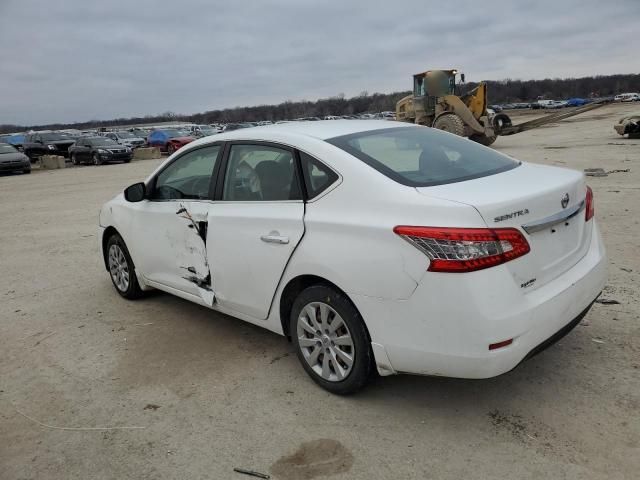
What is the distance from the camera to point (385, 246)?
283 cm

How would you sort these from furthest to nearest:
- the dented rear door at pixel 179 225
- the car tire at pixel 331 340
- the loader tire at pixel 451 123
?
the loader tire at pixel 451 123 → the dented rear door at pixel 179 225 → the car tire at pixel 331 340

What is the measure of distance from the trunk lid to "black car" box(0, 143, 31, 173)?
1028 inches

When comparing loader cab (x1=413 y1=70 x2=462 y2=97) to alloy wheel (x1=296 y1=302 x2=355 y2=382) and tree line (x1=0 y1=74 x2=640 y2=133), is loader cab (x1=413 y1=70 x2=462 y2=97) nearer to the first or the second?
alloy wheel (x1=296 y1=302 x2=355 y2=382)

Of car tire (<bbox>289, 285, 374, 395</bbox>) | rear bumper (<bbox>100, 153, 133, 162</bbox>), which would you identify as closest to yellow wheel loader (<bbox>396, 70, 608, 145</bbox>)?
rear bumper (<bbox>100, 153, 133, 162</bbox>)

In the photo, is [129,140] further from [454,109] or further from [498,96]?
[498,96]

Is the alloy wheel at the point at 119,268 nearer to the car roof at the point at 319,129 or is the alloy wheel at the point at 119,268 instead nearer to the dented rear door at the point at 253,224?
the dented rear door at the point at 253,224

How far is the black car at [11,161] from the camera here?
79.9ft

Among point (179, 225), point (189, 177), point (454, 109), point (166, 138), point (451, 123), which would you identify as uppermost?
point (454, 109)

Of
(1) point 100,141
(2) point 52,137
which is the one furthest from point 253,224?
(2) point 52,137

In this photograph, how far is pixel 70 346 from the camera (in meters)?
4.47

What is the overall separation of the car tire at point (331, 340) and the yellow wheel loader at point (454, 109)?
685 inches

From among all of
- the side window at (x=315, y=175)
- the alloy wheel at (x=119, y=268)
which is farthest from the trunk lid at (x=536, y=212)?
the alloy wheel at (x=119, y=268)

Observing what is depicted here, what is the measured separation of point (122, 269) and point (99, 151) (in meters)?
25.3

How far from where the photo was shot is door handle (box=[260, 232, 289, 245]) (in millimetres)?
3377
